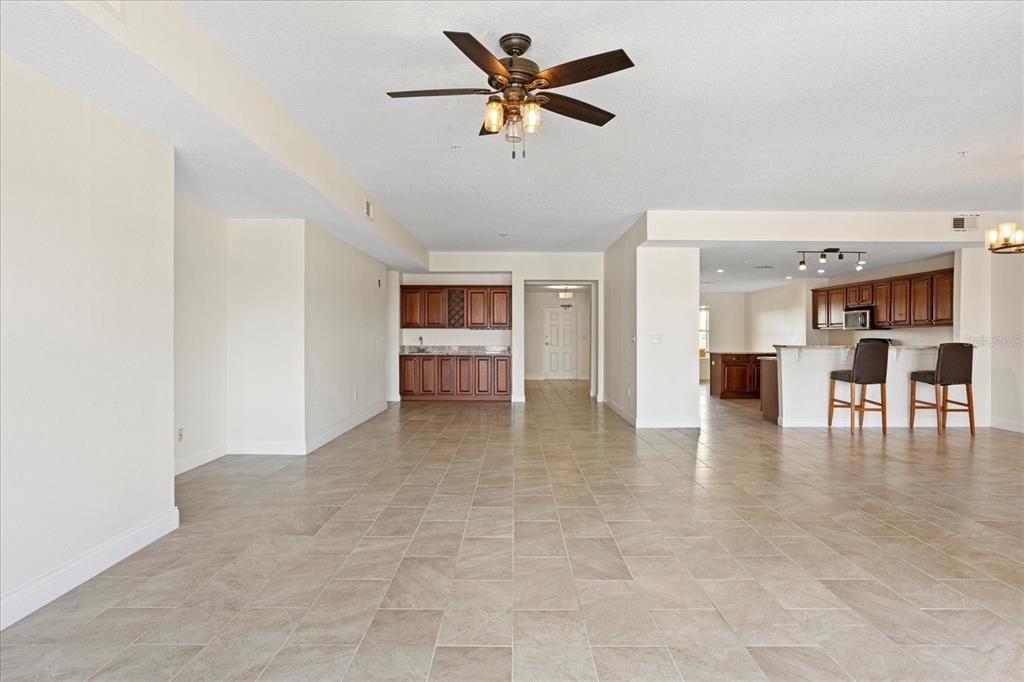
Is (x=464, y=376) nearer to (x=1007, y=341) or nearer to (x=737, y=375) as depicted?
(x=737, y=375)

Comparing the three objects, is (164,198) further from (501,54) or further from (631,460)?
(631,460)

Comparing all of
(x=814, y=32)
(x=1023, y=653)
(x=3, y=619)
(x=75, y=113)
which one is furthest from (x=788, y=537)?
(x=75, y=113)

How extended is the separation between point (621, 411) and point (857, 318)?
4767mm

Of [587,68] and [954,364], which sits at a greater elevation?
[587,68]

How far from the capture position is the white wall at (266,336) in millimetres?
5359

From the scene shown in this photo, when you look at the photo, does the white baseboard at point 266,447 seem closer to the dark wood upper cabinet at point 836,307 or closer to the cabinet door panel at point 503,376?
the cabinet door panel at point 503,376

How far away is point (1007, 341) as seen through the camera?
22.2 feet

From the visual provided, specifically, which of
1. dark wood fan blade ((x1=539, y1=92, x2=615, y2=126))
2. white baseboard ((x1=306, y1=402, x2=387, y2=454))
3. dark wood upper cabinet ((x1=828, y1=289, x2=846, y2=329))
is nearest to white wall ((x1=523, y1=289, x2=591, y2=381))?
dark wood upper cabinet ((x1=828, y1=289, x2=846, y2=329))

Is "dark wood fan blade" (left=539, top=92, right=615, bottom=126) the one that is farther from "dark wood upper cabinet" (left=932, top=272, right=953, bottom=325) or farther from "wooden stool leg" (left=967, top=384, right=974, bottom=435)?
"dark wood upper cabinet" (left=932, top=272, right=953, bottom=325)

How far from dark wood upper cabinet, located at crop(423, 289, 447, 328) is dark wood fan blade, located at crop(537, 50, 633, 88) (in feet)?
25.7

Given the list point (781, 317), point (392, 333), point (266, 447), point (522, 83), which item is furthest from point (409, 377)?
point (781, 317)

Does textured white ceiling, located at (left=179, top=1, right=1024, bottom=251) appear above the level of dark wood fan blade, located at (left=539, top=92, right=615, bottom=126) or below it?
above

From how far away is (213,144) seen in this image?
3.22 meters

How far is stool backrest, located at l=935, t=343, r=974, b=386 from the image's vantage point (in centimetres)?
649
